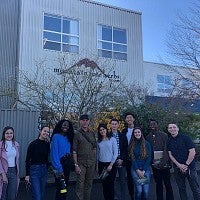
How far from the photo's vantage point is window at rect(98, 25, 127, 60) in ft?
63.6

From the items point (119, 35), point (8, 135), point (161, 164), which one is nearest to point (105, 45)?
point (119, 35)

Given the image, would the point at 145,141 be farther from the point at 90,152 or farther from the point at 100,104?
the point at 100,104

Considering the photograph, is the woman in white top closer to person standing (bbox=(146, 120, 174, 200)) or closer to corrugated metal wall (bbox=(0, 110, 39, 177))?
person standing (bbox=(146, 120, 174, 200))

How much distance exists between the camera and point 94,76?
13609 millimetres

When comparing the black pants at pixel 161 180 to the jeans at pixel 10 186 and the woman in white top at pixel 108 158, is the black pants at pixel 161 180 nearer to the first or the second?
the woman in white top at pixel 108 158

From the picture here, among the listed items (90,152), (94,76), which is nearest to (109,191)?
(90,152)

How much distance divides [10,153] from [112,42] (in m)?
14.7

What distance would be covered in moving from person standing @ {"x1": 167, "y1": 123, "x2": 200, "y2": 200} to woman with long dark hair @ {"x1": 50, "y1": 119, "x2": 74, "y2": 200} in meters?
2.28

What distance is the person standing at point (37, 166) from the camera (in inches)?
248

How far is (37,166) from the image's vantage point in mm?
6344

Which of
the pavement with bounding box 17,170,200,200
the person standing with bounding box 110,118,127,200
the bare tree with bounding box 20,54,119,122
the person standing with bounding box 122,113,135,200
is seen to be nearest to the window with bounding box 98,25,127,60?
the bare tree with bounding box 20,54,119,122

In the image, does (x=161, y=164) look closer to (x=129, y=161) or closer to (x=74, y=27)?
(x=129, y=161)

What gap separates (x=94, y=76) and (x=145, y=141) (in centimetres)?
713

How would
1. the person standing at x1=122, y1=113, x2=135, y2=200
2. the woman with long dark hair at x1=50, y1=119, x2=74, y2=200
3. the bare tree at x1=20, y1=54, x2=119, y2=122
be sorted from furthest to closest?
the bare tree at x1=20, y1=54, x2=119, y2=122 < the person standing at x1=122, y1=113, x2=135, y2=200 < the woman with long dark hair at x1=50, y1=119, x2=74, y2=200
